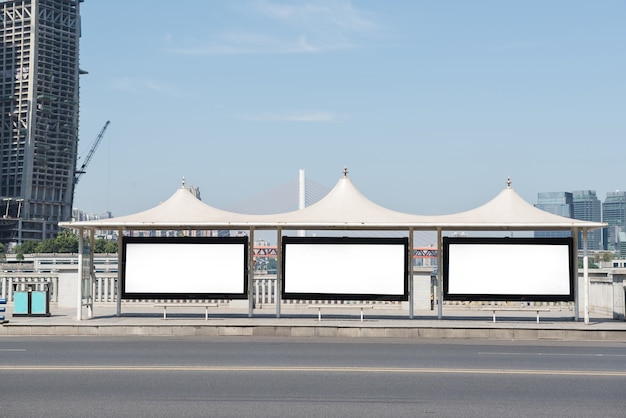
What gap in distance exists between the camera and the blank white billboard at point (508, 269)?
25.2m

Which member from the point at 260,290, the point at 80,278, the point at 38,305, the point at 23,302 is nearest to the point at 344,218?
the point at 260,290

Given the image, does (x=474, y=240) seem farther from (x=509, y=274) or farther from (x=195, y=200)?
(x=195, y=200)

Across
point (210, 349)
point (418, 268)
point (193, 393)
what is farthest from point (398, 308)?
point (193, 393)

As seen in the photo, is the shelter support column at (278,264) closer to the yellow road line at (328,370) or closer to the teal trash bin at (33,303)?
the teal trash bin at (33,303)

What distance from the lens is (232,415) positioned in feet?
35.0

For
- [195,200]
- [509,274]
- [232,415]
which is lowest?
[232,415]

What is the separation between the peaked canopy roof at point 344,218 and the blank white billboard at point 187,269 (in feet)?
2.06

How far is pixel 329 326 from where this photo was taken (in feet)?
76.9

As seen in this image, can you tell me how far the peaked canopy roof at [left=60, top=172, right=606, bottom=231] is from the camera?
81.0ft

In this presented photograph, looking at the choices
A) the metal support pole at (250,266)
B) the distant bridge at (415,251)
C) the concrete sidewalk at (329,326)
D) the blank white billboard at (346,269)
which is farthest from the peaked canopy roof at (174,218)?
the distant bridge at (415,251)

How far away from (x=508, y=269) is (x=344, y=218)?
5.10m

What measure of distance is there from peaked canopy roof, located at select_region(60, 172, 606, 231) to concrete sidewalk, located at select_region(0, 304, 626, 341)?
2.80m

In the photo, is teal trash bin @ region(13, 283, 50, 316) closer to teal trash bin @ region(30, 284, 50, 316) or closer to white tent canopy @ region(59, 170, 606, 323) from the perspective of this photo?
teal trash bin @ region(30, 284, 50, 316)

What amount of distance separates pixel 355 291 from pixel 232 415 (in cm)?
Answer: 1519
